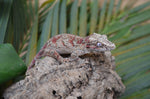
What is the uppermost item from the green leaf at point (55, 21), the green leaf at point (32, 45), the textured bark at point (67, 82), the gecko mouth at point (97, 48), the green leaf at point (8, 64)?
the green leaf at point (55, 21)

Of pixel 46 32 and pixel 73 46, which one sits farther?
pixel 46 32

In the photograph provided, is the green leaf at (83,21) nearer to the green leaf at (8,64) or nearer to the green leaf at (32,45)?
the green leaf at (32,45)

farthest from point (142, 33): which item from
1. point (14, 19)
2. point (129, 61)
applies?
point (14, 19)

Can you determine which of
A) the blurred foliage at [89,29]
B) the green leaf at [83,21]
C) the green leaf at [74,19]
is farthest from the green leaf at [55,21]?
the green leaf at [83,21]

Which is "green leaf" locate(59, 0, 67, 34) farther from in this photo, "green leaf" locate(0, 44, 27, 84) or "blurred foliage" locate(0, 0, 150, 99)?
"green leaf" locate(0, 44, 27, 84)

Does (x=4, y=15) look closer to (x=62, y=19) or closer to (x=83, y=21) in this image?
(x=62, y=19)

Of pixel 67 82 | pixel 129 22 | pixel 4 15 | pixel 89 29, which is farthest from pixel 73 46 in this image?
pixel 129 22

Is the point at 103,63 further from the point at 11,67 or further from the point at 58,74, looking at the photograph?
the point at 11,67
